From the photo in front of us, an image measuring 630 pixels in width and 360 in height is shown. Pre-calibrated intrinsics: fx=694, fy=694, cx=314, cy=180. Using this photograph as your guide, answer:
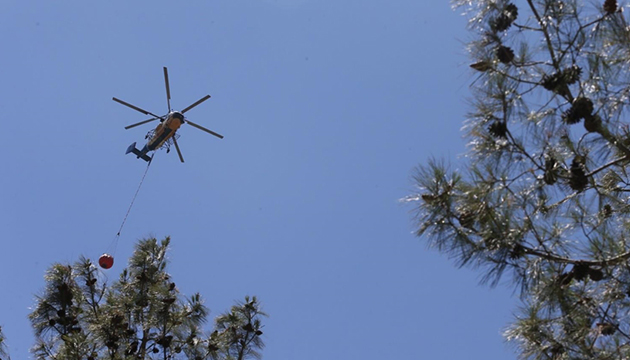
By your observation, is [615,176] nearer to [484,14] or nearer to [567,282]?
[567,282]

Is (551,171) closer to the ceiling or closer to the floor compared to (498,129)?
closer to the floor

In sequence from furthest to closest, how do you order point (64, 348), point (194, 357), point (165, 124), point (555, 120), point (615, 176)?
point (165, 124) → point (194, 357) → point (64, 348) → point (615, 176) → point (555, 120)

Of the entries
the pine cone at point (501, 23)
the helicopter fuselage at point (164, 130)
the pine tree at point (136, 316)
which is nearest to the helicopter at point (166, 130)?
the helicopter fuselage at point (164, 130)

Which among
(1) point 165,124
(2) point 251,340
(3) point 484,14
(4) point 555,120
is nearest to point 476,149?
(4) point 555,120

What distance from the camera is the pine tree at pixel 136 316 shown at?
7.00 metres

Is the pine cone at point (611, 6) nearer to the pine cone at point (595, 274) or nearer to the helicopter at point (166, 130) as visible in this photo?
the pine cone at point (595, 274)

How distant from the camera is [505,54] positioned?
4.64 meters

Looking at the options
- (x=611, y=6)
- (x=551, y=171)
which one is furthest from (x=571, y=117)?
(x=611, y=6)

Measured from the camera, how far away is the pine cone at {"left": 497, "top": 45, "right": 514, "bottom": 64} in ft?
15.2

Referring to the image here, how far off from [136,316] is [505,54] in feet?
15.4

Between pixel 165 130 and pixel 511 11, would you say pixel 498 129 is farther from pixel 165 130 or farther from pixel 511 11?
pixel 165 130

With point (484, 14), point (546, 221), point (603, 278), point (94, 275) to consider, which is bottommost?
point (603, 278)

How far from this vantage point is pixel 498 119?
4723mm

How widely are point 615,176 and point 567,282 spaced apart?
4.48 ft
